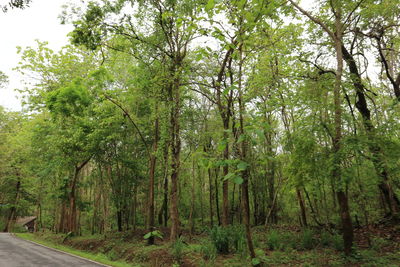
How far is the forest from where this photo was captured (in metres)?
6.30

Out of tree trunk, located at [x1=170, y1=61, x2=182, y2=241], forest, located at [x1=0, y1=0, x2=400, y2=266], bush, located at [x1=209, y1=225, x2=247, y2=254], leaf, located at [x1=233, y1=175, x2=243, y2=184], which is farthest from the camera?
tree trunk, located at [x1=170, y1=61, x2=182, y2=241]

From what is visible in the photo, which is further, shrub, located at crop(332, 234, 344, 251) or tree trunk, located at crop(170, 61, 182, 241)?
tree trunk, located at crop(170, 61, 182, 241)

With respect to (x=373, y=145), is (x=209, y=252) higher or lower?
lower

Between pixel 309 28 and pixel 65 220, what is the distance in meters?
23.1

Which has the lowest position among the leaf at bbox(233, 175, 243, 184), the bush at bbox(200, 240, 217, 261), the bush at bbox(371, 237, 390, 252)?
the bush at bbox(200, 240, 217, 261)

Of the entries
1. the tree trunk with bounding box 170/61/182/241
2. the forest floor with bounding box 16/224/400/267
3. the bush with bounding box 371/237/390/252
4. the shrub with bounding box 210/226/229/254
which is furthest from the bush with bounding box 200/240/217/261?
the bush with bounding box 371/237/390/252

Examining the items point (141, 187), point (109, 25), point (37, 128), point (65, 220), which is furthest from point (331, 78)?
point (65, 220)

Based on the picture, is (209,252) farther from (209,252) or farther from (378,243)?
(378,243)

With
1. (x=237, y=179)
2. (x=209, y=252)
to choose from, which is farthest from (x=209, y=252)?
(x=237, y=179)

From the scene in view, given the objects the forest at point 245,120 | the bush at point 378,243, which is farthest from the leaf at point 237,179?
the bush at point 378,243

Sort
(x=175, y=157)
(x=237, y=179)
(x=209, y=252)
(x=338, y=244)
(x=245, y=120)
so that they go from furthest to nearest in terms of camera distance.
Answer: (x=175, y=157)
(x=209, y=252)
(x=338, y=244)
(x=245, y=120)
(x=237, y=179)

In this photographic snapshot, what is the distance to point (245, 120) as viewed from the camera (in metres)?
4.54

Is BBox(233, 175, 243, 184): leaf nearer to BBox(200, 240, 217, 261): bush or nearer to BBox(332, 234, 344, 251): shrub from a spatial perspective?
BBox(200, 240, 217, 261): bush

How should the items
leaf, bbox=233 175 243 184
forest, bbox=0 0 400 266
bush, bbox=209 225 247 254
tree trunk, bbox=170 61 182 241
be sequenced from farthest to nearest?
1. tree trunk, bbox=170 61 182 241
2. bush, bbox=209 225 247 254
3. forest, bbox=0 0 400 266
4. leaf, bbox=233 175 243 184
